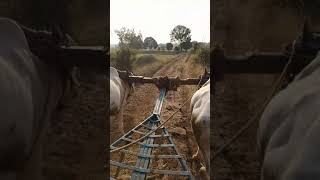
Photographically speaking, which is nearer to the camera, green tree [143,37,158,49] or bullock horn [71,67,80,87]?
bullock horn [71,67,80,87]

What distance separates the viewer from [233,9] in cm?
362

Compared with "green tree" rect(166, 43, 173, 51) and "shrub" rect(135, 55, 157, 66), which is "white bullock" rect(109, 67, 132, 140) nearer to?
"shrub" rect(135, 55, 157, 66)

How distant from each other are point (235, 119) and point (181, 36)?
20.6 m

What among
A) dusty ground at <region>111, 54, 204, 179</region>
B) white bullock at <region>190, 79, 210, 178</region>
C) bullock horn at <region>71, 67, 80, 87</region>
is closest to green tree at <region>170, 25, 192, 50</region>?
dusty ground at <region>111, 54, 204, 179</region>

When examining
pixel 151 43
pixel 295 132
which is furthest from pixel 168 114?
pixel 151 43

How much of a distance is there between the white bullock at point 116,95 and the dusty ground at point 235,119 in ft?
4.62

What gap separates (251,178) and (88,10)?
164 centimetres

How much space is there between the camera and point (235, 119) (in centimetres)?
366

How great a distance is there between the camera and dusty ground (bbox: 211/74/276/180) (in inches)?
142

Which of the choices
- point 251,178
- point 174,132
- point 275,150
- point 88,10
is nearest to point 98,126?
point 88,10

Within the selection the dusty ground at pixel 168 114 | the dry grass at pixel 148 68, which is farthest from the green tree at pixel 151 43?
the dusty ground at pixel 168 114

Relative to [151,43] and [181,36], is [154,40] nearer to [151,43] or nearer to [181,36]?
[151,43]

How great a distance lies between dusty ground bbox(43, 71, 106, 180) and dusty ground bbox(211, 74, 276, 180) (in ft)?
2.64

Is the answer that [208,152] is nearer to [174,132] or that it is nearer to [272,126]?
[272,126]
